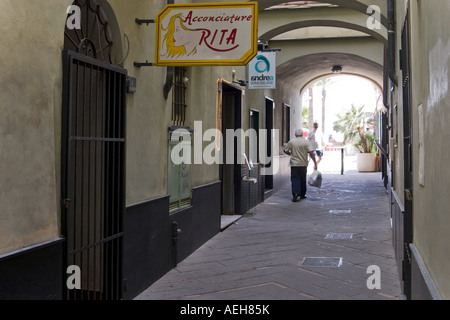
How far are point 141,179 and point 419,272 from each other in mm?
2991

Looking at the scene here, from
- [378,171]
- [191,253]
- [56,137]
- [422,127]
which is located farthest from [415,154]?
[378,171]

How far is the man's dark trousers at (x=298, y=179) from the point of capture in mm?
12898

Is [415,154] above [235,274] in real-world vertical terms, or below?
above

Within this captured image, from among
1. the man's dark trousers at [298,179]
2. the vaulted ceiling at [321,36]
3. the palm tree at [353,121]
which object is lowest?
the man's dark trousers at [298,179]

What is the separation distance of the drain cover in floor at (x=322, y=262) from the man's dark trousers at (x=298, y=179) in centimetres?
605

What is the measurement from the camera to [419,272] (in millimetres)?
3361

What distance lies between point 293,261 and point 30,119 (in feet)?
13.8

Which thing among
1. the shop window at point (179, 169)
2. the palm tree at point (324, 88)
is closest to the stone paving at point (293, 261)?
the shop window at point (179, 169)

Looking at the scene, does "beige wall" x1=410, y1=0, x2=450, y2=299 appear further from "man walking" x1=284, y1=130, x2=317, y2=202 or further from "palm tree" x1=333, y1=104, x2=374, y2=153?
"palm tree" x1=333, y1=104, x2=374, y2=153

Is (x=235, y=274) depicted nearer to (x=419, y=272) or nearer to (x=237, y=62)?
(x=237, y=62)

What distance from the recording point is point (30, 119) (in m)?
3.44

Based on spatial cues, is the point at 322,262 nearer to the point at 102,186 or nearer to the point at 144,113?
the point at 144,113

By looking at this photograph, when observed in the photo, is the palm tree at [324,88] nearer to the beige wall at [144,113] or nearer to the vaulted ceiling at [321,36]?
the vaulted ceiling at [321,36]

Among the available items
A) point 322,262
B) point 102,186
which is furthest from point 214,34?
point 322,262
